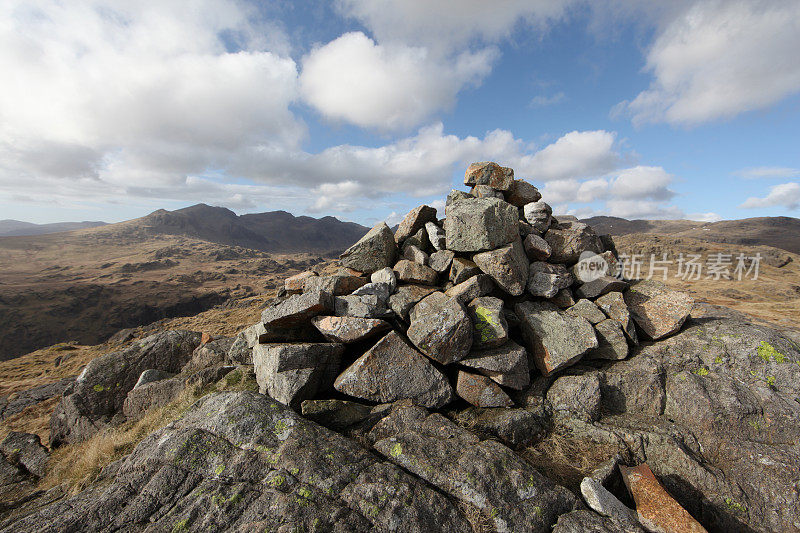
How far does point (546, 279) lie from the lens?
9320mm

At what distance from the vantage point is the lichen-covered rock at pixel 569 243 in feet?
33.6

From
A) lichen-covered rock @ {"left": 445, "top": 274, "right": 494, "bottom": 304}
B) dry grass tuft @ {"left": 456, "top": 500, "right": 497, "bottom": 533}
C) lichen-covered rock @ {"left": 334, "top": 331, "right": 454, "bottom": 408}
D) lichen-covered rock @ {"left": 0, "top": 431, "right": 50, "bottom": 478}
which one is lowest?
lichen-covered rock @ {"left": 0, "top": 431, "right": 50, "bottom": 478}

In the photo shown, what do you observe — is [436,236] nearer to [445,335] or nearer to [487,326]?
[487,326]

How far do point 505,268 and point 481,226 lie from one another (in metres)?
1.37

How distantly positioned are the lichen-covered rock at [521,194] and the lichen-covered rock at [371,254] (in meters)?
4.63

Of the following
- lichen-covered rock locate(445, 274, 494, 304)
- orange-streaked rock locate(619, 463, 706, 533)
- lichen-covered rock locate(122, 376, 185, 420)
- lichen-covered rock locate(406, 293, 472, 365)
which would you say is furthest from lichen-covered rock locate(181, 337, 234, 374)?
orange-streaked rock locate(619, 463, 706, 533)

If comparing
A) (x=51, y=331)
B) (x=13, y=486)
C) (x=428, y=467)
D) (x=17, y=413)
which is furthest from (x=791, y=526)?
(x=51, y=331)

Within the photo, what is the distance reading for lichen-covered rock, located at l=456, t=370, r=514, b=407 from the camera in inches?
293

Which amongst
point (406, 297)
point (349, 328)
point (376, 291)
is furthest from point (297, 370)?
point (406, 297)

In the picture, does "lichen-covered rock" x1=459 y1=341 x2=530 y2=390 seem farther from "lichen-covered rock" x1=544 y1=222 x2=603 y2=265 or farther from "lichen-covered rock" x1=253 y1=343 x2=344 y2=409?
"lichen-covered rock" x1=544 y1=222 x2=603 y2=265

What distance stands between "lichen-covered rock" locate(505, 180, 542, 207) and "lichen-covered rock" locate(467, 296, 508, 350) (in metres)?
4.83

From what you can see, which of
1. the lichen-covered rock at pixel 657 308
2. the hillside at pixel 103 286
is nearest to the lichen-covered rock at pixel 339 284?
the lichen-covered rock at pixel 657 308

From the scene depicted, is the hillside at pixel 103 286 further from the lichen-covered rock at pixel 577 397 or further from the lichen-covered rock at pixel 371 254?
the lichen-covered rock at pixel 577 397

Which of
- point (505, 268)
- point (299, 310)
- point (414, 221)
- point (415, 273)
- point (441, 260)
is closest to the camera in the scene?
point (299, 310)
